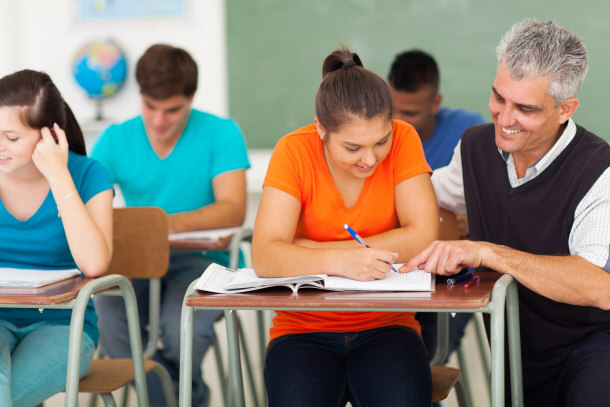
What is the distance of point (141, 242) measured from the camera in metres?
2.35

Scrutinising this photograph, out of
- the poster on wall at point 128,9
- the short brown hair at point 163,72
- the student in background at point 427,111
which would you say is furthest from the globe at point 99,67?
the student in background at point 427,111

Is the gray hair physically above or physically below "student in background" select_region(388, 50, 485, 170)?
above

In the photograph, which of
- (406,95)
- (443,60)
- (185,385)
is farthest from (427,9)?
(185,385)

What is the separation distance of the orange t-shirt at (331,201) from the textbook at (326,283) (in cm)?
25

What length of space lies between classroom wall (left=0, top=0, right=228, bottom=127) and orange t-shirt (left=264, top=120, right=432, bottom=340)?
305 cm

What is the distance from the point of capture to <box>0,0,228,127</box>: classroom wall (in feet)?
16.1

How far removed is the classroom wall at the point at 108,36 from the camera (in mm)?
4922

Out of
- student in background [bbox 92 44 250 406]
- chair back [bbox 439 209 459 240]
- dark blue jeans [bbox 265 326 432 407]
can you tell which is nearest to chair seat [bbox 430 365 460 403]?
dark blue jeans [bbox 265 326 432 407]

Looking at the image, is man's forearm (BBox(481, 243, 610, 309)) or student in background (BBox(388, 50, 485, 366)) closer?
man's forearm (BBox(481, 243, 610, 309))

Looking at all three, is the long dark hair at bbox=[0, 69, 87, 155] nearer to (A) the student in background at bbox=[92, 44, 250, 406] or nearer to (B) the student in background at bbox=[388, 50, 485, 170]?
(A) the student in background at bbox=[92, 44, 250, 406]

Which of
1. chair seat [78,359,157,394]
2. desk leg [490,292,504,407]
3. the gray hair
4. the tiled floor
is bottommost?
the tiled floor

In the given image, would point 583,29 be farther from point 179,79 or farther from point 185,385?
point 185,385

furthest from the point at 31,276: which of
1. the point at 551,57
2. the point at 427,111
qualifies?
the point at 427,111

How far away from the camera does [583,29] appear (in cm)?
423
